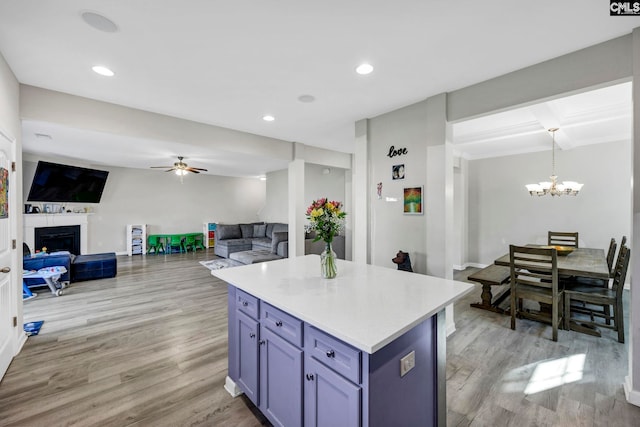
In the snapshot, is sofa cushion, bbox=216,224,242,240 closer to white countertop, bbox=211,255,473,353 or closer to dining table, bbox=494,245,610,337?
white countertop, bbox=211,255,473,353

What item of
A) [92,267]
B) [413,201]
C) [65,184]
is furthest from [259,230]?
[413,201]

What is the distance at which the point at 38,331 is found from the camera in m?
3.05

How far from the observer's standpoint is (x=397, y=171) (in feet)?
11.5

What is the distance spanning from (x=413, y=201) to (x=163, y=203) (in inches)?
319

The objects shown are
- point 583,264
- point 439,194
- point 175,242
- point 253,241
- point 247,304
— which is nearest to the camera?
point 247,304

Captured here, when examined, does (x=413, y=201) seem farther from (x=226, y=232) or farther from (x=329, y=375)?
(x=226, y=232)

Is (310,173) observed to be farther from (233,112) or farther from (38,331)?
(38,331)

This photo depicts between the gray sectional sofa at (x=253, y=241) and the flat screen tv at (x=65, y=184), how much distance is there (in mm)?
3150

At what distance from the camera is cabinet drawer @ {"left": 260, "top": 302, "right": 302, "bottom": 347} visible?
56.9 inches

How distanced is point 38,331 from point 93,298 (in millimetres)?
1196

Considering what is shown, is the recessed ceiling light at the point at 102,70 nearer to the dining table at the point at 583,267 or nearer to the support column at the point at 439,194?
the support column at the point at 439,194

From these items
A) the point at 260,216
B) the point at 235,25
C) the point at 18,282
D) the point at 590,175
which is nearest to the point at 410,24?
the point at 235,25

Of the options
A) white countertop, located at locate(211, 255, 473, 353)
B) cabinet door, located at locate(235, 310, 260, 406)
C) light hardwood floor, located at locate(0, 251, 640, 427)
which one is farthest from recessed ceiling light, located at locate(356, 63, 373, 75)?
light hardwood floor, located at locate(0, 251, 640, 427)

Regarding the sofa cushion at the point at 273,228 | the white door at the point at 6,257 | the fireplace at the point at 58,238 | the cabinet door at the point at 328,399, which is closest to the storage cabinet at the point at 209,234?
the sofa cushion at the point at 273,228
